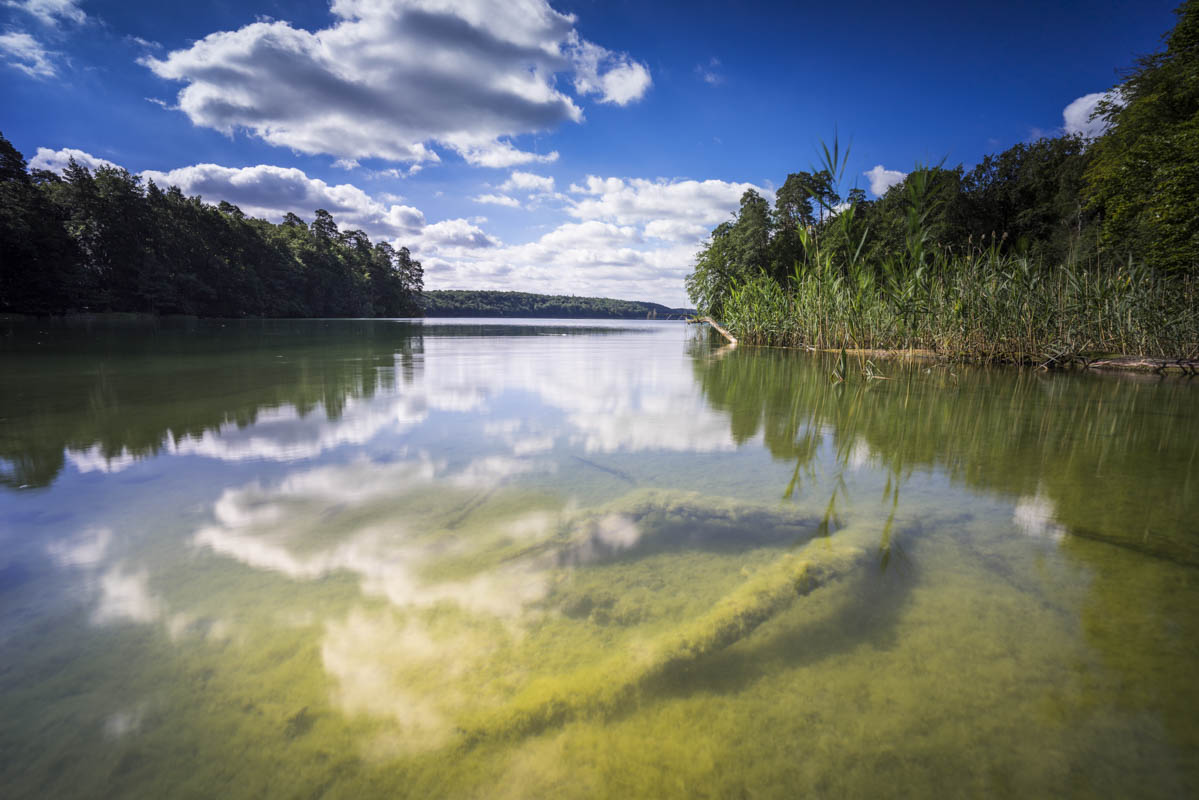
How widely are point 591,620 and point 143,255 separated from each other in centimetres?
5262

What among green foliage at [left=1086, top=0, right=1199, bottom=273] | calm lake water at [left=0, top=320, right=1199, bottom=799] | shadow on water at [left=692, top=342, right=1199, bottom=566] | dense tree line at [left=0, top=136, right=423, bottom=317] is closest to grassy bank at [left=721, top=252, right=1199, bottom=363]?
shadow on water at [left=692, top=342, right=1199, bottom=566]

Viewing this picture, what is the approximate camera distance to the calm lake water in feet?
3.36

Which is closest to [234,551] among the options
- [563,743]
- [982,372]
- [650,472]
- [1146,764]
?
[563,743]

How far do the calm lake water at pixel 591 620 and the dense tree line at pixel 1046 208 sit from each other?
3.58m

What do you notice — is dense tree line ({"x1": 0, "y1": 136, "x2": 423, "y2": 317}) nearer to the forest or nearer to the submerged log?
the forest

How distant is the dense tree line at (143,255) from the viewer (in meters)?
28.3

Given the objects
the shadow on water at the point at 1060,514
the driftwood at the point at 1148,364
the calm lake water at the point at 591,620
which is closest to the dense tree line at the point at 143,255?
the calm lake water at the point at 591,620

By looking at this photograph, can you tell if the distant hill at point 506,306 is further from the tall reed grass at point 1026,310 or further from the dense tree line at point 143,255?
the tall reed grass at point 1026,310

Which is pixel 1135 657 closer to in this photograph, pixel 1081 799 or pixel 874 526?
pixel 1081 799

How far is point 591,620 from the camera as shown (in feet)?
5.03

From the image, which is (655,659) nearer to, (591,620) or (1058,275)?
(591,620)

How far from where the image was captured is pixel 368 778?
3.25ft

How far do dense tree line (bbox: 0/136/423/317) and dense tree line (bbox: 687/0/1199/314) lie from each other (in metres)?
38.0

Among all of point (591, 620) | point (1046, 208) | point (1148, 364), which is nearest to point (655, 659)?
point (591, 620)
